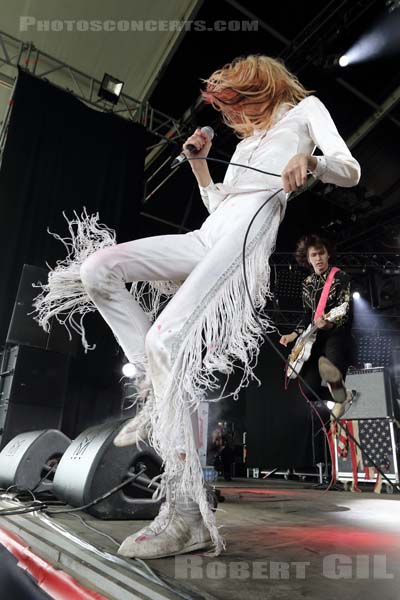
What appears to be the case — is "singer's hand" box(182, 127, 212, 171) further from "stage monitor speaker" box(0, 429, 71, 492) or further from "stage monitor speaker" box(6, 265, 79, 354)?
"stage monitor speaker" box(6, 265, 79, 354)

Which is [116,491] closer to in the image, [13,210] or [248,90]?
A: [248,90]

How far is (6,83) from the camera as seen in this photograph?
6004mm

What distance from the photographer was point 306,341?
3459mm

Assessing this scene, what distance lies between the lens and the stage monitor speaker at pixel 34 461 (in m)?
2.29

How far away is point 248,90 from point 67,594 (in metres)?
1.54

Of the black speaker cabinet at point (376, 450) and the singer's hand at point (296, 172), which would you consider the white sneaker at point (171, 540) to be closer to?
the singer's hand at point (296, 172)

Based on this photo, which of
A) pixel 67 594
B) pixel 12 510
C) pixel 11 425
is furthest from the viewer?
pixel 11 425

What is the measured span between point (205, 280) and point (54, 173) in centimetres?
516

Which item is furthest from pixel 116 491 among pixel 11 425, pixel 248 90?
pixel 11 425

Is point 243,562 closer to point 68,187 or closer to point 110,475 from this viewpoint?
point 110,475

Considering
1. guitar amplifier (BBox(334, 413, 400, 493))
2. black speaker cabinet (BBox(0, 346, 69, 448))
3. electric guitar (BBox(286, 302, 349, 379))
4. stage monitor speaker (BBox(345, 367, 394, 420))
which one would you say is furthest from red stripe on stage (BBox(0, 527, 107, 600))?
stage monitor speaker (BBox(345, 367, 394, 420))

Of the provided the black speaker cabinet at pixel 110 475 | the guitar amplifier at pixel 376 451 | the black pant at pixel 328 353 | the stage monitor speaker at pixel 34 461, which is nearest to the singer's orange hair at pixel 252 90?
the black speaker cabinet at pixel 110 475

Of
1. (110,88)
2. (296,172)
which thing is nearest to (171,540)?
(296,172)

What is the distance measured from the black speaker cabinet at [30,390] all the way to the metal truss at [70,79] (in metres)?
3.37
